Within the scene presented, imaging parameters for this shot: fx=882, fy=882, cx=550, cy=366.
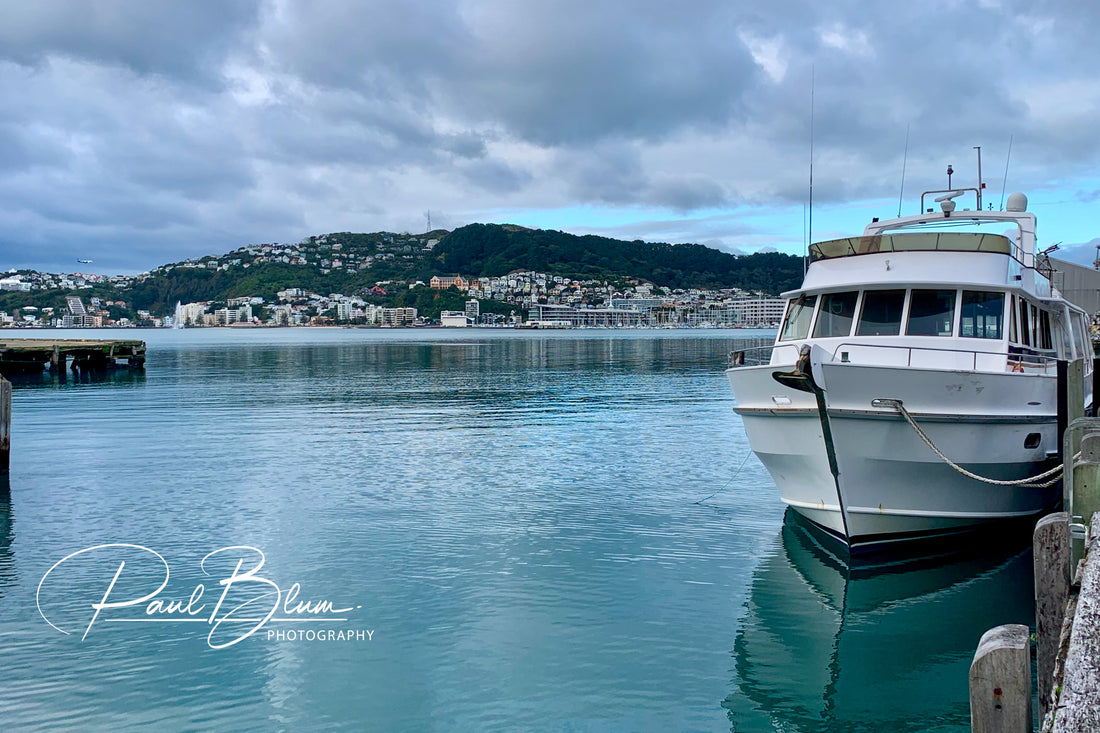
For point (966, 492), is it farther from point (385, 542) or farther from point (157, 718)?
point (157, 718)

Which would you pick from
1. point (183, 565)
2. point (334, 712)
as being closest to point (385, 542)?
point (183, 565)

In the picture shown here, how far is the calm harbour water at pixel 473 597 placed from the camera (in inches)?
317

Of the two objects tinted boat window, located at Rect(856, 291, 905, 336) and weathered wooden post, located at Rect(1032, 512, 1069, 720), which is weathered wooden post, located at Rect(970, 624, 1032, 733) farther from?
tinted boat window, located at Rect(856, 291, 905, 336)

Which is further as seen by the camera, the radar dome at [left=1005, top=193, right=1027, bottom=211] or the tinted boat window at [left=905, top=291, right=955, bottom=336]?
the radar dome at [left=1005, top=193, right=1027, bottom=211]

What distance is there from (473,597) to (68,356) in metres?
51.3

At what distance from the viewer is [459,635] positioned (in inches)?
375

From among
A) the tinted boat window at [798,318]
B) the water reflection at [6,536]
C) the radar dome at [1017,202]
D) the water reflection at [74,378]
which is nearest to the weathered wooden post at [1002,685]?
the tinted boat window at [798,318]

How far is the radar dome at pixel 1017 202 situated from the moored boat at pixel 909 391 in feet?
8.57

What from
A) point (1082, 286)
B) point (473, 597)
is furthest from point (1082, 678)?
point (1082, 286)

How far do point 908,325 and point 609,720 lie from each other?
23.5 feet

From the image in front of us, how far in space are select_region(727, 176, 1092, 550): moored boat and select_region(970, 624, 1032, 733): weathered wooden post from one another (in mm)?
6219

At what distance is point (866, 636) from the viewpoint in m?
9.84

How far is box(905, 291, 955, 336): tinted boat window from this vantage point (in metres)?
12.0

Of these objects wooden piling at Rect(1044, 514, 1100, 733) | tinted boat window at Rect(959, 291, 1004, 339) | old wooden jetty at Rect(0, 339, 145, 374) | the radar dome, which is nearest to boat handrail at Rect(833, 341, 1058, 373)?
tinted boat window at Rect(959, 291, 1004, 339)
